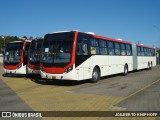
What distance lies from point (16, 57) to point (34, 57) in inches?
54.2

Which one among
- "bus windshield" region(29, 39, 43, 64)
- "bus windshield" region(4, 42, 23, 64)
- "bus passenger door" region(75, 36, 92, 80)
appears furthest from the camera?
"bus windshield" region(4, 42, 23, 64)

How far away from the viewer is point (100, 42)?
1814 cm

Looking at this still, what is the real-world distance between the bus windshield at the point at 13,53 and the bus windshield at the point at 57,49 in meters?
4.99

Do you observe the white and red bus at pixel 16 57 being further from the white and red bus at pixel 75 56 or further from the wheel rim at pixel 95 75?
the wheel rim at pixel 95 75

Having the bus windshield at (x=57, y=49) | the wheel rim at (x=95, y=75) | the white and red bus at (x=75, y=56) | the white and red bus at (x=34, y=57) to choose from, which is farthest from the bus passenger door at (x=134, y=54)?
the bus windshield at (x=57, y=49)

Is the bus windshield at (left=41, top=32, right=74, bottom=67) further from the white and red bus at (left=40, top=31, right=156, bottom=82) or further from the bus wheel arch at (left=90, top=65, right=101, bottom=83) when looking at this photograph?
the bus wheel arch at (left=90, top=65, right=101, bottom=83)

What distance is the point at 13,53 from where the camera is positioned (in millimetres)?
20625

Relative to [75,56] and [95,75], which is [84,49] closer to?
[75,56]

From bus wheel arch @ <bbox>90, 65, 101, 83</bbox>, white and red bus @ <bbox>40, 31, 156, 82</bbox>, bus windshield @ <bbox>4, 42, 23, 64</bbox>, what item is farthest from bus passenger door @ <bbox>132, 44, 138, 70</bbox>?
bus windshield @ <bbox>4, 42, 23, 64</bbox>

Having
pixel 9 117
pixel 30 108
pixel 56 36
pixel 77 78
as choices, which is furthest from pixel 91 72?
pixel 9 117

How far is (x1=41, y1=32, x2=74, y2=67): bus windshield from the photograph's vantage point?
14820mm

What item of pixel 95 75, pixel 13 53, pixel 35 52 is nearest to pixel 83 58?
pixel 95 75

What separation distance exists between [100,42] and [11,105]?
9.79 m

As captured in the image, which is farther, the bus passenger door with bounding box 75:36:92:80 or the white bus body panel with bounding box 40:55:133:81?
the bus passenger door with bounding box 75:36:92:80
